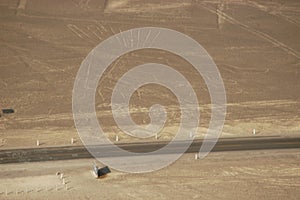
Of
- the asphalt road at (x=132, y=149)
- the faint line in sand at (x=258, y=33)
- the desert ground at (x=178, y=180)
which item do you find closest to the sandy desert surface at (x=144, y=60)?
the faint line in sand at (x=258, y=33)

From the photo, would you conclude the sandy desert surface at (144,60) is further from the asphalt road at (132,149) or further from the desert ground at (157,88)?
the asphalt road at (132,149)

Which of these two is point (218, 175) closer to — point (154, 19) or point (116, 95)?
point (116, 95)

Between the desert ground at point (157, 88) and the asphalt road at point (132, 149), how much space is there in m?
0.49

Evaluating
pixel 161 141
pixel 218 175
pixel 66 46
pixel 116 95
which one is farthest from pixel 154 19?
pixel 218 175

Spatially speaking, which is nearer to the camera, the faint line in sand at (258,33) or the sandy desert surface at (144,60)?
the sandy desert surface at (144,60)

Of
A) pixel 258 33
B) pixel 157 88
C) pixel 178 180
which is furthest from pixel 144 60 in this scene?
pixel 178 180

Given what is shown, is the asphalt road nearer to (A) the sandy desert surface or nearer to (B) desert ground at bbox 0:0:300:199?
(B) desert ground at bbox 0:0:300:199

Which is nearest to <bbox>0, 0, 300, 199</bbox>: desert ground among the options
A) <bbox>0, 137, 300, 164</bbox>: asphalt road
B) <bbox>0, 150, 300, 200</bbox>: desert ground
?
<bbox>0, 150, 300, 200</bbox>: desert ground

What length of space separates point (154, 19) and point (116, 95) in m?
9.58

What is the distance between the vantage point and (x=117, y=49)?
40656mm

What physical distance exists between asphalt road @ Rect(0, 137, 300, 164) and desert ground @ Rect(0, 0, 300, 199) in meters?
0.49

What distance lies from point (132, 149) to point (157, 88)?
6578 mm

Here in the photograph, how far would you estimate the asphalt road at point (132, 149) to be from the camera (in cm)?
3127

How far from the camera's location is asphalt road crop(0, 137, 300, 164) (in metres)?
31.3
